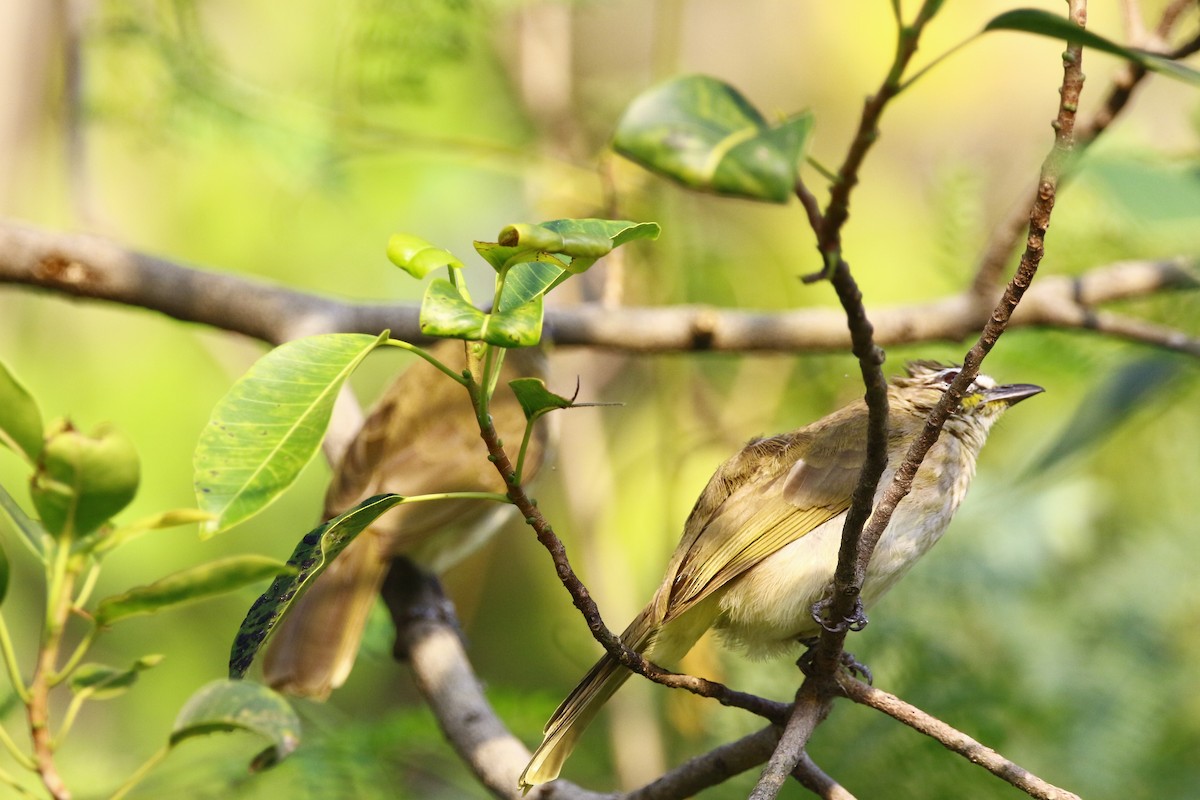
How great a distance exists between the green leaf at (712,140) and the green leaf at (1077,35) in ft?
0.83

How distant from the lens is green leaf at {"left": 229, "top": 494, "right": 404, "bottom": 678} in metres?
1.56

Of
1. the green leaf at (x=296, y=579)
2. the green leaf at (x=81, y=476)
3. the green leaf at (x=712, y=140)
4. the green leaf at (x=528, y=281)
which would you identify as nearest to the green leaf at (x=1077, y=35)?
the green leaf at (x=712, y=140)

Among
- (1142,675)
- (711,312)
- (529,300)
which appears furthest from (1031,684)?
(529,300)

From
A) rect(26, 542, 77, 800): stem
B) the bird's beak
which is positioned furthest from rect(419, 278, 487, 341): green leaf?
the bird's beak

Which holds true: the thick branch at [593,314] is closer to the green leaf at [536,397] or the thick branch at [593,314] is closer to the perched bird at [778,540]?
the perched bird at [778,540]

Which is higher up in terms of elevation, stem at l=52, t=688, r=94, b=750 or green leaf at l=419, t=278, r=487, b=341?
green leaf at l=419, t=278, r=487, b=341

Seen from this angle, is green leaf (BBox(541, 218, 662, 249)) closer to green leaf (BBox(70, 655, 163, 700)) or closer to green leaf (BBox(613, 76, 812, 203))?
green leaf (BBox(613, 76, 812, 203))

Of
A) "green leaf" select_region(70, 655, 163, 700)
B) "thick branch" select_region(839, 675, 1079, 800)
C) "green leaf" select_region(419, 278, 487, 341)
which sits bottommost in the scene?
"green leaf" select_region(70, 655, 163, 700)

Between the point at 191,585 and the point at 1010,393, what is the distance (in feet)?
7.29

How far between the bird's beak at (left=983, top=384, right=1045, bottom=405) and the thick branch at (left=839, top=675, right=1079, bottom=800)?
1193 mm

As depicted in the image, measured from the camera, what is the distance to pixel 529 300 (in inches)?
55.6

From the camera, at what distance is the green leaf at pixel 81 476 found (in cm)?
128

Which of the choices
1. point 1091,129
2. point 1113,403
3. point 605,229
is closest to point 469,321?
point 605,229

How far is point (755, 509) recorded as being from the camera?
2580mm
